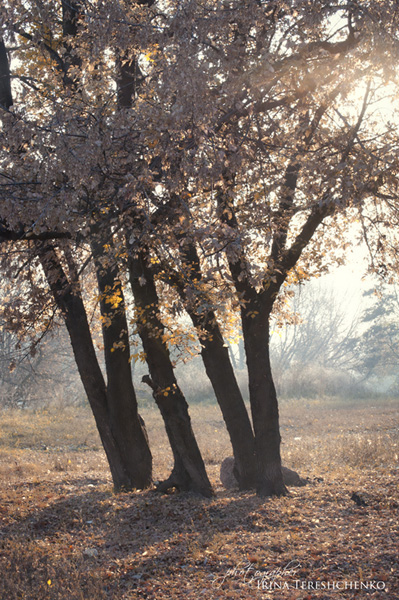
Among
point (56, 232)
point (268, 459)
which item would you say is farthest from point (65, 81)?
point (268, 459)

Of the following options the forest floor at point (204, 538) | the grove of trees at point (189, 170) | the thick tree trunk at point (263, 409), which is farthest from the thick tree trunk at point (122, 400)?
the thick tree trunk at point (263, 409)

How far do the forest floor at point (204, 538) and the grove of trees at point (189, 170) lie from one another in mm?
1068

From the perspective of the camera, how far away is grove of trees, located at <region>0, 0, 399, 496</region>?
20.4 ft

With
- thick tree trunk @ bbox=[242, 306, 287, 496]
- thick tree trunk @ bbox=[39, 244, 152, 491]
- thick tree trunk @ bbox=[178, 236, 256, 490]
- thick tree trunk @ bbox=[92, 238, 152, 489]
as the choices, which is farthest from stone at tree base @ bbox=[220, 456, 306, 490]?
thick tree trunk @ bbox=[39, 244, 152, 491]

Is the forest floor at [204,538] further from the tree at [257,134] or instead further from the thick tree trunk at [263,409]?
the tree at [257,134]

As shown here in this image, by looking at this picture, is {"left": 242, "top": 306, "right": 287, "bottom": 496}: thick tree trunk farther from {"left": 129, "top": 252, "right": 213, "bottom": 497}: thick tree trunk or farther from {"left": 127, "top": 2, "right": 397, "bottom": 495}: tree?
{"left": 129, "top": 252, "right": 213, "bottom": 497}: thick tree trunk

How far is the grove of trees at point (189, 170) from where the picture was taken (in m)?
6.23

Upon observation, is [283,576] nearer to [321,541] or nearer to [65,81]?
[321,541]

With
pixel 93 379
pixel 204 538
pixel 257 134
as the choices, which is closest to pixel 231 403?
pixel 93 379

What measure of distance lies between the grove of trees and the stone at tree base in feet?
2.14

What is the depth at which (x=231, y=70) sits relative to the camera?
6684mm

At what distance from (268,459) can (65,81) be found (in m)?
7.49

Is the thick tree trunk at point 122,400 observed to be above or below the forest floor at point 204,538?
above

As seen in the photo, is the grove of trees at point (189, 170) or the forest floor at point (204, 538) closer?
the forest floor at point (204, 538)
